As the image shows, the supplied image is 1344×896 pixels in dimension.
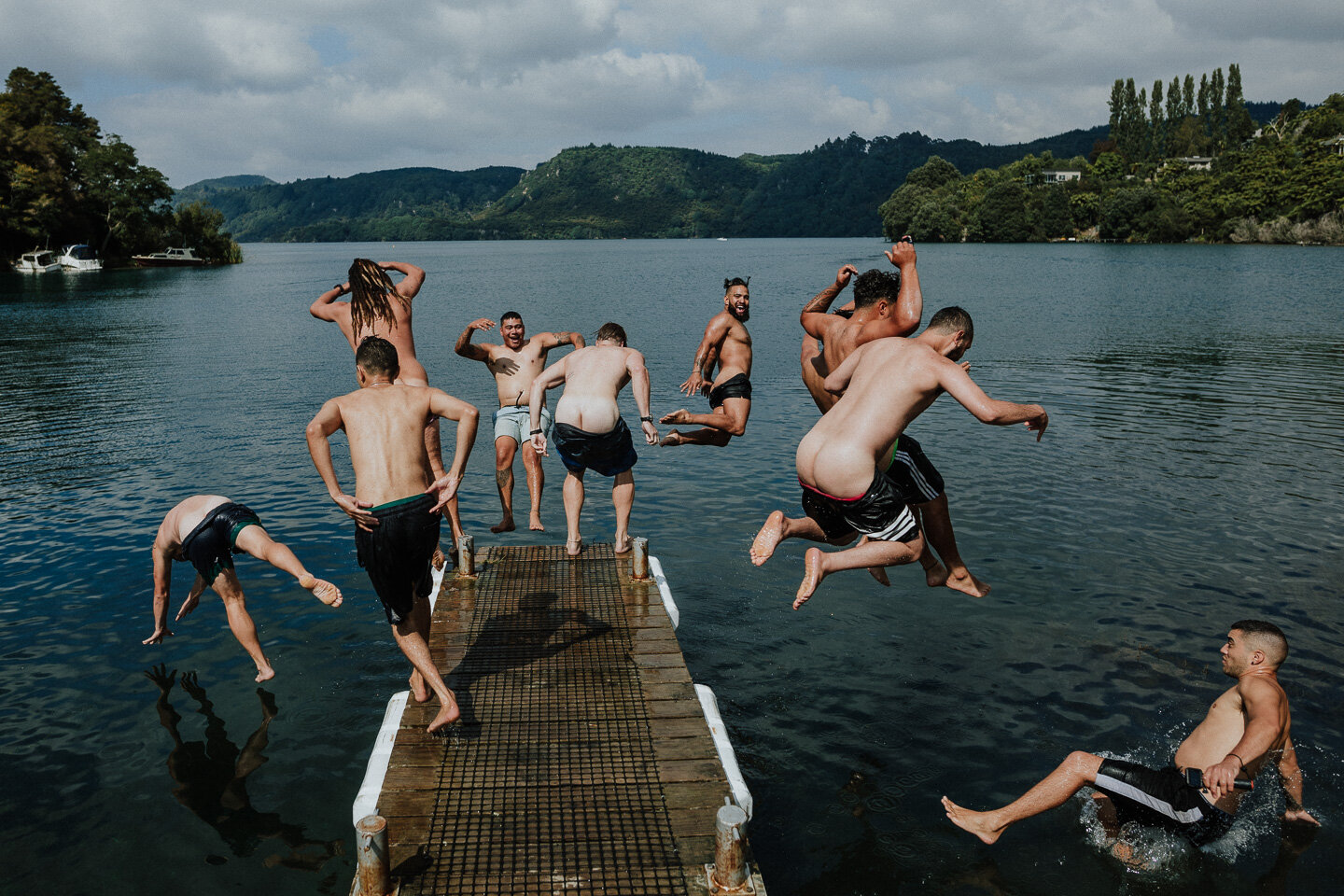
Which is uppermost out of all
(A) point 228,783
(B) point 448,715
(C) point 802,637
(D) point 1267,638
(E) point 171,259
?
(E) point 171,259

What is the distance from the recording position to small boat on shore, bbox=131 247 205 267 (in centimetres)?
10088

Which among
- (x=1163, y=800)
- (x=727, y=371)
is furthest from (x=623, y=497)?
(x=1163, y=800)

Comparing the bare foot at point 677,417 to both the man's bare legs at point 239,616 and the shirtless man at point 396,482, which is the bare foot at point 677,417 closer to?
the shirtless man at point 396,482

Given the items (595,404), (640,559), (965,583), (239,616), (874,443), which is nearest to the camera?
(874,443)

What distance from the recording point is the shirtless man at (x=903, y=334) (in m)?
7.07

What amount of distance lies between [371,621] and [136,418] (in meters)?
15.3

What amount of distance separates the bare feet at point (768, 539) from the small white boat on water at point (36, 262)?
99.2 metres

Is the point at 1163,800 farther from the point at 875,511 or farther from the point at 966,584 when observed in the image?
the point at 875,511

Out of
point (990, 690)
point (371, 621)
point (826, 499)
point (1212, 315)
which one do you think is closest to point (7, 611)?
point (371, 621)

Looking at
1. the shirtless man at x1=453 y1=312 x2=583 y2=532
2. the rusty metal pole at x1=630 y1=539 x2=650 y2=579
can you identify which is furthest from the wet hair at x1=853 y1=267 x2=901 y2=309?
the shirtless man at x1=453 y1=312 x2=583 y2=532

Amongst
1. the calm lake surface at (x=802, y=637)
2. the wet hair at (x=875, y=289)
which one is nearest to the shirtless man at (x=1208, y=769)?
the calm lake surface at (x=802, y=637)

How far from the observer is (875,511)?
6637 mm

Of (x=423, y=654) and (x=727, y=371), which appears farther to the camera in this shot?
(x=727, y=371)

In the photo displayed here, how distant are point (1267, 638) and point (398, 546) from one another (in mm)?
6104
